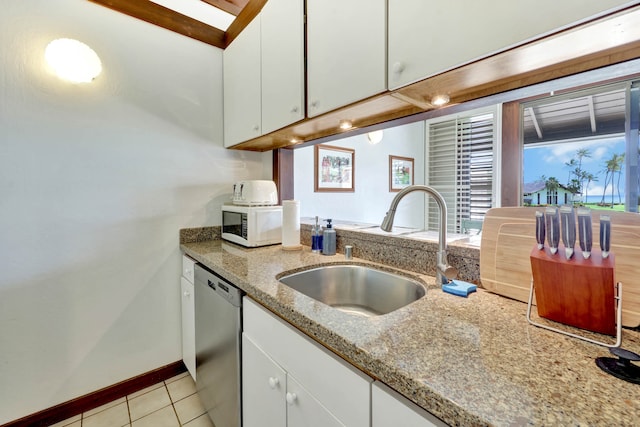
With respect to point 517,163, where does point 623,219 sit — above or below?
below

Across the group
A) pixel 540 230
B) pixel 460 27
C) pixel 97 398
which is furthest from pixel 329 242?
pixel 97 398

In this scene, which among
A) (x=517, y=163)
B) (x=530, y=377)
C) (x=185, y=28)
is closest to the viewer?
(x=530, y=377)

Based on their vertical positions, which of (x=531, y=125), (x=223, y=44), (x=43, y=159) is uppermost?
(x=223, y=44)

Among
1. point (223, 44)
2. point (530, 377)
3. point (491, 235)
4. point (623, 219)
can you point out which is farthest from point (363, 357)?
point (223, 44)

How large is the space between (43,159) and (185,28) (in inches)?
45.6

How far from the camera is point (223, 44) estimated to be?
195 cm

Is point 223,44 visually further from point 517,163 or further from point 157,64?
point 517,163

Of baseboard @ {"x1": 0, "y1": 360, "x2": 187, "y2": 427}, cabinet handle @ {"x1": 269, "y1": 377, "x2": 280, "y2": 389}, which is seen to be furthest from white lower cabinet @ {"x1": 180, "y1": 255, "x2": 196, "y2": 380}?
cabinet handle @ {"x1": 269, "y1": 377, "x2": 280, "y2": 389}

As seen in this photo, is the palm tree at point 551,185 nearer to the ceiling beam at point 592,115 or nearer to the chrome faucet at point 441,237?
the ceiling beam at point 592,115

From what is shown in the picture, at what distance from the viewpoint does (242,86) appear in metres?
→ 1.73

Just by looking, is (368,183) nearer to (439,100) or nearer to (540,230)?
(439,100)

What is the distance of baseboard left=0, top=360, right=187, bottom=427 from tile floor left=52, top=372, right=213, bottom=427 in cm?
3

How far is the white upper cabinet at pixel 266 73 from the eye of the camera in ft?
4.20

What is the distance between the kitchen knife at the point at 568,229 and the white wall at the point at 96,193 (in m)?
1.89
